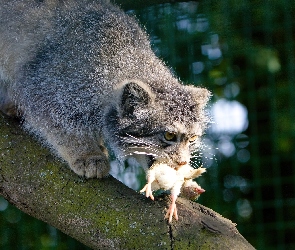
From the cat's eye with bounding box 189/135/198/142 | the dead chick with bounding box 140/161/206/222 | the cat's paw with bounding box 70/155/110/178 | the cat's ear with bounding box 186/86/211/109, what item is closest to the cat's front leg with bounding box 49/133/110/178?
the cat's paw with bounding box 70/155/110/178

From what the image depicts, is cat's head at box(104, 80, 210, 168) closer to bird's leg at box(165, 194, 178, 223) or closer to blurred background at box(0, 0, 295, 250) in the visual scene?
bird's leg at box(165, 194, 178, 223)

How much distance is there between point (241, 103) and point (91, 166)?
78.0 inches

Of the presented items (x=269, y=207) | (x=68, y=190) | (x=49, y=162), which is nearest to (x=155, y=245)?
(x=68, y=190)

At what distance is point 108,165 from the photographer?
2436mm

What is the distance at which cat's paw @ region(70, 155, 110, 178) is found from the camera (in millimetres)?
2273

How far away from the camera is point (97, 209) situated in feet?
6.86

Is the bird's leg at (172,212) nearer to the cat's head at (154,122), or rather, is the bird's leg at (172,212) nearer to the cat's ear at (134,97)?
the cat's head at (154,122)

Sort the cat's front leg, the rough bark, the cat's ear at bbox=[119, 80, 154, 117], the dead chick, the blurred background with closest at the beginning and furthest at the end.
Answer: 1. the rough bark
2. the dead chick
3. the cat's front leg
4. the cat's ear at bbox=[119, 80, 154, 117]
5. the blurred background

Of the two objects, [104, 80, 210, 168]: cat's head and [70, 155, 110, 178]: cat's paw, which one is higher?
[104, 80, 210, 168]: cat's head

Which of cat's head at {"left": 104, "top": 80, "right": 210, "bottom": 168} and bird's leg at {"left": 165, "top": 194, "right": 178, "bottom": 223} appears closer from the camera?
bird's leg at {"left": 165, "top": 194, "right": 178, "bottom": 223}

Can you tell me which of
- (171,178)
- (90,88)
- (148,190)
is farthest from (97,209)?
(90,88)

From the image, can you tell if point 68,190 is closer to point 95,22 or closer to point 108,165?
point 108,165

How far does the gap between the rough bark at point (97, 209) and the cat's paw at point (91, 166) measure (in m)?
0.04

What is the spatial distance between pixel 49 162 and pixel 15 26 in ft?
3.22
